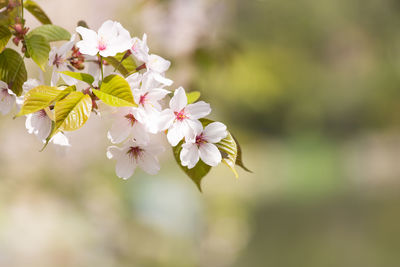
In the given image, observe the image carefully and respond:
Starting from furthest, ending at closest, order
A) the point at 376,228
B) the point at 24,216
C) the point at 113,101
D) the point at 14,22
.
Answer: the point at 376,228, the point at 24,216, the point at 14,22, the point at 113,101

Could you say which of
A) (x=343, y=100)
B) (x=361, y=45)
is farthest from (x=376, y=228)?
(x=361, y=45)

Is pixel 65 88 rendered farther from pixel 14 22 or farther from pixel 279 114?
pixel 279 114

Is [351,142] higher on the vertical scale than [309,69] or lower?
lower

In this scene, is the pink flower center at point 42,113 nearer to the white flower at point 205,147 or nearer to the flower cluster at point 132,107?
the flower cluster at point 132,107

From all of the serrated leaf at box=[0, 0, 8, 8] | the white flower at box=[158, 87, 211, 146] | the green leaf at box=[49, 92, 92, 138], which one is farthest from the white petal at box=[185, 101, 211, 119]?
the serrated leaf at box=[0, 0, 8, 8]

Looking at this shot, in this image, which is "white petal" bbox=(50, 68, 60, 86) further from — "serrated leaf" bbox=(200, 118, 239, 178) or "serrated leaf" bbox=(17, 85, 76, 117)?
"serrated leaf" bbox=(200, 118, 239, 178)

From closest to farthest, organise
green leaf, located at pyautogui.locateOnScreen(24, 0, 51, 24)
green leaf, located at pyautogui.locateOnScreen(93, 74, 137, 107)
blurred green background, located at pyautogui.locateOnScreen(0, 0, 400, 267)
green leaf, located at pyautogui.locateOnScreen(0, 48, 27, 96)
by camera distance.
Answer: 1. green leaf, located at pyautogui.locateOnScreen(93, 74, 137, 107)
2. green leaf, located at pyautogui.locateOnScreen(0, 48, 27, 96)
3. green leaf, located at pyautogui.locateOnScreen(24, 0, 51, 24)
4. blurred green background, located at pyautogui.locateOnScreen(0, 0, 400, 267)

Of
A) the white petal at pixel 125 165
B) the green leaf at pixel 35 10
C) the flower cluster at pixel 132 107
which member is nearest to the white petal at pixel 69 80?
the flower cluster at pixel 132 107
